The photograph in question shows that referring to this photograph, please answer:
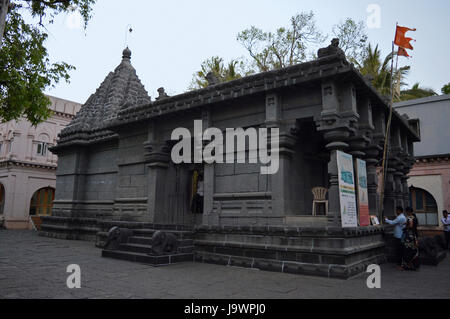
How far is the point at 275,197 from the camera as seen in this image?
328 inches

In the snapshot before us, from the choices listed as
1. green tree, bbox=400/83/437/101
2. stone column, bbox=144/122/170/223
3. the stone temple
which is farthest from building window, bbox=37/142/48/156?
green tree, bbox=400/83/437/101

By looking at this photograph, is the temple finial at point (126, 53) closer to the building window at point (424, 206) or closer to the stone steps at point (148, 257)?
the stone steps at point (148, 257)

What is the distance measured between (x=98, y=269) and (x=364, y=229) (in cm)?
607

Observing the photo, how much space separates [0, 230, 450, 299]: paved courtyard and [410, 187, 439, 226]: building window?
32.0 feet

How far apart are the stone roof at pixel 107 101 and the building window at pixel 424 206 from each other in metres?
14.4

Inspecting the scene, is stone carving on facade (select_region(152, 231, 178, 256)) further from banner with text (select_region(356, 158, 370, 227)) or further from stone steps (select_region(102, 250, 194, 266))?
banner with text (select_region(356, 158, 370, 227))

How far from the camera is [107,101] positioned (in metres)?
16.5

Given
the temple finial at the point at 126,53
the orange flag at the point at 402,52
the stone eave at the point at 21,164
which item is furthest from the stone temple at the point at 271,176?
the stone eave at the point at 21,164

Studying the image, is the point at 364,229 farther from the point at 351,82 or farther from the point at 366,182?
the point at 351,82

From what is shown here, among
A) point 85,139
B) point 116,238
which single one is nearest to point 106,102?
point 85,139

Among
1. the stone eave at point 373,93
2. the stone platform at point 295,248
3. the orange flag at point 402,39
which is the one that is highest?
the orange flag at point 402,39

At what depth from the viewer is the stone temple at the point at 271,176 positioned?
7652mm

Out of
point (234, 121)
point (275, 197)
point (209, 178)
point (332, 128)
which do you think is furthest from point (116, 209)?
point (332, 128)

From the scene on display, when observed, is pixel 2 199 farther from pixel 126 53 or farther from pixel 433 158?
pixel 433 158
